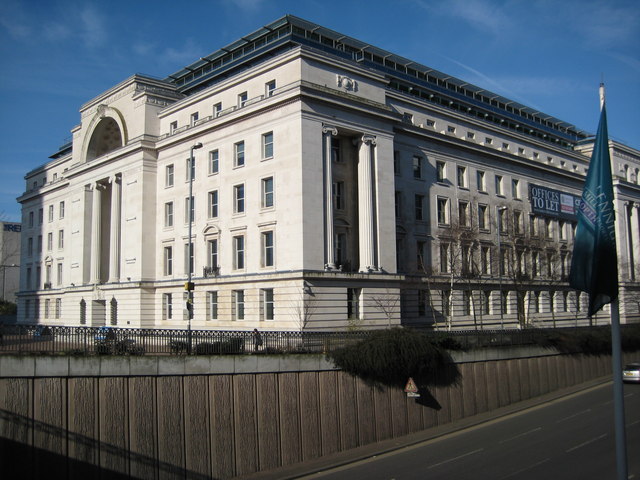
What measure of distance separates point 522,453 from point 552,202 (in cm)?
4985

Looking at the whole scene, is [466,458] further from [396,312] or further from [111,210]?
[111,210]

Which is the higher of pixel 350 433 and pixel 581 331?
pixel 581 331

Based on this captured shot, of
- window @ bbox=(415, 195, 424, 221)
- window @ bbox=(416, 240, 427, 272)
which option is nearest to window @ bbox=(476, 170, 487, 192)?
window @ bbox=(415, 195, 424, 221)

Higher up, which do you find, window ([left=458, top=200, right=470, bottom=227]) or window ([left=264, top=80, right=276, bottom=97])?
window ([left=264, top=80, right=276, bottom=97])

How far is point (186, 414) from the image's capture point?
2259 centimetres

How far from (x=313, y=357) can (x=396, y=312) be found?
20.7 meters

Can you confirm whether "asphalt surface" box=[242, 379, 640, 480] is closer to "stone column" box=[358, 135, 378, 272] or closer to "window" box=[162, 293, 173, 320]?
"stone column" box=[358, 135, 378, 272]

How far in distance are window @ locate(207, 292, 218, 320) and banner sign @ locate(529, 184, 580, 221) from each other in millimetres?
35897

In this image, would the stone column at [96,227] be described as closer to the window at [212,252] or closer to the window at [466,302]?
the window at [212,252]

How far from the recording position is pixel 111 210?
59969mm

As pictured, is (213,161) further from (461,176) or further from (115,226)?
(461,176)

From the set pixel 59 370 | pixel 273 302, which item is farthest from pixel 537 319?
pixel 59 370

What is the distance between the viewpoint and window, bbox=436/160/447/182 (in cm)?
5638

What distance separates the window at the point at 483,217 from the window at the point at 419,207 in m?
8.47
